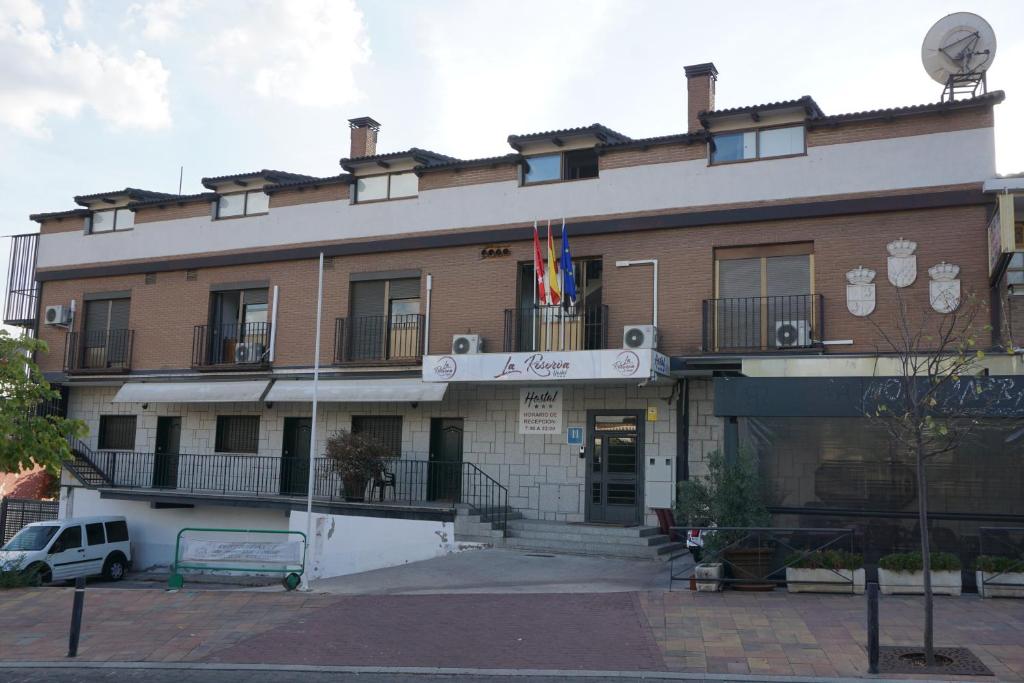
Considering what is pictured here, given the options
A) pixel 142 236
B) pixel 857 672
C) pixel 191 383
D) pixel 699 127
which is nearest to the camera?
pixel 857 672

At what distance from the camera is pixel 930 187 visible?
15.9 metres

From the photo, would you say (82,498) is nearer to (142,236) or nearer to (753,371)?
(142,236)

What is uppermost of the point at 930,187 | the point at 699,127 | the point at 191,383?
the point at 699,127

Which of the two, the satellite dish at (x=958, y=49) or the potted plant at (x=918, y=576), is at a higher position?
the satellite dish at (x=958, y=49)

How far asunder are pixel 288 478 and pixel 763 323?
11389 mm

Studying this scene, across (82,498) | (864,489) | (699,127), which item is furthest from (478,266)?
(82,498)

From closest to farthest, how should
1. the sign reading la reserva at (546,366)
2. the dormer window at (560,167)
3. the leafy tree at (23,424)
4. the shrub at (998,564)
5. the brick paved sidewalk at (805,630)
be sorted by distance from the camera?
the brick paved sidewalk at (805,630) → the shrub at (998,564) → the leafy tree at (23,424) → the sign reading la reserva at (546,366) → the dormer window at (560,167)

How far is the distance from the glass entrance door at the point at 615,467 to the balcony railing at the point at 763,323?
2.33 meters

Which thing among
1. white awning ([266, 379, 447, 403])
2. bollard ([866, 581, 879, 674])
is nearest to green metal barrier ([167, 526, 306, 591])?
white awning ([266, 379, 447, 403])

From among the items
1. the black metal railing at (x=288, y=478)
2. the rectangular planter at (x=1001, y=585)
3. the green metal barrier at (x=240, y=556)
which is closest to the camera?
the rectangular planter at (x=1001, y=585)

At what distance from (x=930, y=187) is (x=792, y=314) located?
3.20 m

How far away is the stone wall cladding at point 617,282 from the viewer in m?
15.9

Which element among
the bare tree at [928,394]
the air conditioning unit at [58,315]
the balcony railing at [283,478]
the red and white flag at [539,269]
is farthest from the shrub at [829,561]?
the air conditioning unit at [58,315]

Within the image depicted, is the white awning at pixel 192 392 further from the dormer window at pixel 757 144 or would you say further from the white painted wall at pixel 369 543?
the dormer window at pixel 757 144
